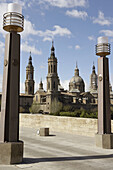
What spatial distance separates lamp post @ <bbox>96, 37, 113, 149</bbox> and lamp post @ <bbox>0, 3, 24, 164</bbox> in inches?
177

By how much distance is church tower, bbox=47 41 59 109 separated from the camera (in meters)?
88.4

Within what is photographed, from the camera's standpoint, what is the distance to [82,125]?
15.3 metres

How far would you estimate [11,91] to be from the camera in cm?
750

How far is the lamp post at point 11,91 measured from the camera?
279 inches

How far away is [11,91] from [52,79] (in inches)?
3245

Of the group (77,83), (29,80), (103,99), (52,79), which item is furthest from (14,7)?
(77,83)

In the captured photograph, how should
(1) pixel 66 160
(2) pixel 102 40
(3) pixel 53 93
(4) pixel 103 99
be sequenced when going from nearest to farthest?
(1) pixel 66 160, (4) pixel 103 99, (2) pixel 102 40, (3) pixel 53 93

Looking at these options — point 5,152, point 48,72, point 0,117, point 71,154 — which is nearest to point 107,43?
Answer: point 71,154

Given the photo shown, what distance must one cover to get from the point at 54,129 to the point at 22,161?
34.7ft

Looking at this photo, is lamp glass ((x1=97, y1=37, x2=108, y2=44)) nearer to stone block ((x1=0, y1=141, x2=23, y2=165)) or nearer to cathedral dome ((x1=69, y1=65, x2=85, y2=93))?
stone block ((x1=0, y1=141, x2=23, y2=165))

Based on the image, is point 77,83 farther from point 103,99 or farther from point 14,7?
point 14,7

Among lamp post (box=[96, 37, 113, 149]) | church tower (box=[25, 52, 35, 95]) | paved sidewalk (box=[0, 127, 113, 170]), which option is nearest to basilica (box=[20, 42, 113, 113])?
church tower (box=[25, 52, 35, 95])

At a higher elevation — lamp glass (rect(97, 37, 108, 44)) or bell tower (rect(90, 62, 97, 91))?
bell tower (rect(90, 62, 97, 91))

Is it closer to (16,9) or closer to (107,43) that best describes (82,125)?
(107,43)
